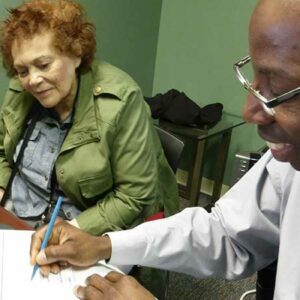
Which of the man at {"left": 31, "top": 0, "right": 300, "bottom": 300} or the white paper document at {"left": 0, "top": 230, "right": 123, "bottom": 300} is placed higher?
the man at {"left": 31, "top": 0, "right": 300, "bottom": 300}

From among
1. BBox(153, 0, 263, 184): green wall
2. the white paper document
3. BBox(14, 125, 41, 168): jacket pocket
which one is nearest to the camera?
the white paper document

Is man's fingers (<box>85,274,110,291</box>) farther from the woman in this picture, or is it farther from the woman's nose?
the woman's nose

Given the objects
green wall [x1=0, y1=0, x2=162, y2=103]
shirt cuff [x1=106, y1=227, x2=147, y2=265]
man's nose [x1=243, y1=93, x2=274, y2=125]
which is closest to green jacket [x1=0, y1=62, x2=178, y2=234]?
shirt cuff [x1=106, y1=227, x2=147, y2=265]

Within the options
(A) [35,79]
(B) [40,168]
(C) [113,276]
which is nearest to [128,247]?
(C) [113,276]

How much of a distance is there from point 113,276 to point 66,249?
12cm

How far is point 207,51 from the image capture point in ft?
9.34

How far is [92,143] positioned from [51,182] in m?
0.20

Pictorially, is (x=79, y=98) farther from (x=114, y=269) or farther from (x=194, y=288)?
(x=194, y=288)

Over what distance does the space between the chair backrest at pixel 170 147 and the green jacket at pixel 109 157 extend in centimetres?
8

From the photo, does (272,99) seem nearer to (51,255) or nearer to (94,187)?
(51,255)

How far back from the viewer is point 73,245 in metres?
0.93

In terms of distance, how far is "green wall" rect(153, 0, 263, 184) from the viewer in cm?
271

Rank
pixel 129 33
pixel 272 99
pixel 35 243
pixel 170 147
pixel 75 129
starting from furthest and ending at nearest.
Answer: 1. pixel 129 33
2. pixel 170 147
3. pixel 75 129
4. pixel 35 243
5. pixel 272 99

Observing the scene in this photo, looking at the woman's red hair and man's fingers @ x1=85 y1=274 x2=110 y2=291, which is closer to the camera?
man's fingers @ x1=85 y1=274 x2=110 y2=291
